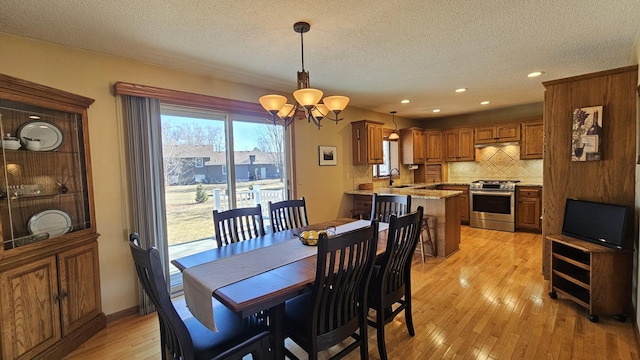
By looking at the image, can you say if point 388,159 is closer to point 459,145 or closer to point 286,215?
point 459,145

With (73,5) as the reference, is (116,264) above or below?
below

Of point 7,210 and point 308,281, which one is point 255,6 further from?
point 7,210

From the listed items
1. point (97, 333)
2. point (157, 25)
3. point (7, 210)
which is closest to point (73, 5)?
point (157, 25)

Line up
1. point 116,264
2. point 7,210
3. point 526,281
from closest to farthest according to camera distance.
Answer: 1. point 7,210
2. point 116,264
3. point 526,281

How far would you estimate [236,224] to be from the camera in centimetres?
262

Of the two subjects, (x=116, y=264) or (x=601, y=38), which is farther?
(x=116, y=264)

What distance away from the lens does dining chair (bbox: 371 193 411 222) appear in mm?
2956

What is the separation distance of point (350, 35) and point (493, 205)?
4.79 meters

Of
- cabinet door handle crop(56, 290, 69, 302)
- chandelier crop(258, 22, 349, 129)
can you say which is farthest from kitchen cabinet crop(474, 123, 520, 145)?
cabinet door handle crop(56, 290, 69, 302)

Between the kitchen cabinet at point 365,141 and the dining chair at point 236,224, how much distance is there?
2.90 m

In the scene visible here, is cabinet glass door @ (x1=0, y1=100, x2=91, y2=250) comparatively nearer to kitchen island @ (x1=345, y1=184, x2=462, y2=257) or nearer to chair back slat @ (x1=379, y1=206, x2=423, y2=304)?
chair back slat @ (x1=379, y1=206, x2=423, y2=304)

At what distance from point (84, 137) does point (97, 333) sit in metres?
1.70

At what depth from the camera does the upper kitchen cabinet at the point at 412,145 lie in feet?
21.1

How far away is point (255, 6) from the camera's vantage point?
193 cm
